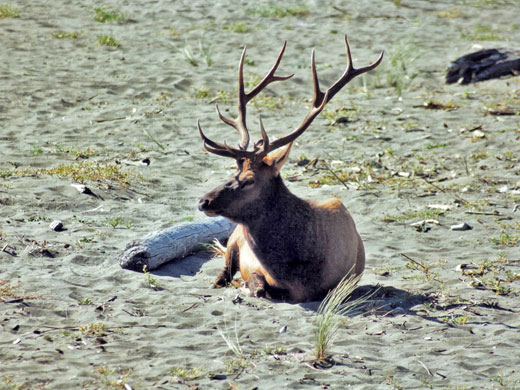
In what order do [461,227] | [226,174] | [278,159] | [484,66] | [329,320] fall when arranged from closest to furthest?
[329,320]
[278,159]
[461,227]
[226,174]
[484,66]

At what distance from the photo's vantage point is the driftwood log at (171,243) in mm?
6742

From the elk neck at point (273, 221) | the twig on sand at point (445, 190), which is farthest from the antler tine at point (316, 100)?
the twig on sand at point (445, 190)

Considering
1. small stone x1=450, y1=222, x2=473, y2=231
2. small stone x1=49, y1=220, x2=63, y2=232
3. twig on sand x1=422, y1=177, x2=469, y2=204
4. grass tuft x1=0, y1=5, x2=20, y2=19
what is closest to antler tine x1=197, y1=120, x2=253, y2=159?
small stone x1=49, y1=220, x2=63, y2=232

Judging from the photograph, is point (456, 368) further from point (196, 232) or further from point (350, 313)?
point (196, 232)

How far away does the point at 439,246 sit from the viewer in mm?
7598

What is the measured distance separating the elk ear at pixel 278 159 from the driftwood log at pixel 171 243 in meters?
1.38

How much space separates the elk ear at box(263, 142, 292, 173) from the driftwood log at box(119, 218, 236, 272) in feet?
4.52

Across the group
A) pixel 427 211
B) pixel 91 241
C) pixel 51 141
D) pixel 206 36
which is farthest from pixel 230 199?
pixel 206 36

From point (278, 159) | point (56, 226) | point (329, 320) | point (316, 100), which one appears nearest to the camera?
point (329, 320)

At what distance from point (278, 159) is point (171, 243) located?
147 cm

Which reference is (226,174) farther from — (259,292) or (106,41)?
(106,41)

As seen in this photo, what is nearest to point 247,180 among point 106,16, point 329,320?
point 329,320

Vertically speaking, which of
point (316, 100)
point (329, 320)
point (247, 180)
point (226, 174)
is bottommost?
point (226, 174)

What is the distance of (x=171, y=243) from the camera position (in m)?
7.01
